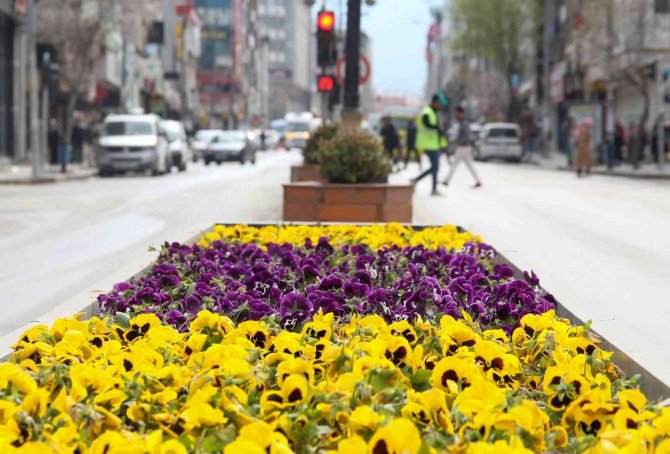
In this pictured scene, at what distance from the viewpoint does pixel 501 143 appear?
62.5 m

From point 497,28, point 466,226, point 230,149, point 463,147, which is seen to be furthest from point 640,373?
point 497,28

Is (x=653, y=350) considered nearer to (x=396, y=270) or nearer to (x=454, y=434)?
(x=454, y=434)

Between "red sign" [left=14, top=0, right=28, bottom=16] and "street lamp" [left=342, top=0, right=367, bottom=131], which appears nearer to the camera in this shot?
"street lamp" [left=342, top=0, right=367, bottom=131]

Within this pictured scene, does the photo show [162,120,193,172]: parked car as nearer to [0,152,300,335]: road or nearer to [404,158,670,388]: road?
[0,152,300,335]: road

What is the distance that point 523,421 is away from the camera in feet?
10.9

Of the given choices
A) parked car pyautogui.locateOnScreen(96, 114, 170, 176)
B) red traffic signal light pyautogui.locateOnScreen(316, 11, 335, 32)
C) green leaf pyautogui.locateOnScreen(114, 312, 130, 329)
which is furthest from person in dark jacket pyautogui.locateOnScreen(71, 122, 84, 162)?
green leaf pyautogui.locateOnScreen(114, 312, 130, 329)

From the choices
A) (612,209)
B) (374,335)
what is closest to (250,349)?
(374,335)

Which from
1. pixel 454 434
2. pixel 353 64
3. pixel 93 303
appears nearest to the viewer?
pixel 454 434

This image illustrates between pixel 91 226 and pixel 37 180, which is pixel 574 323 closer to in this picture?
pixel 91 226

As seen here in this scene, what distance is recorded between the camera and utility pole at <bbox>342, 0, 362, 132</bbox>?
698 inches

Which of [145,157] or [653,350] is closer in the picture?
[653,350]

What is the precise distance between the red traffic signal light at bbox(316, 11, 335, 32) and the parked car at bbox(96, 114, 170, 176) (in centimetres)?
1900

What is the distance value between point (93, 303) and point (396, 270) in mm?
1975

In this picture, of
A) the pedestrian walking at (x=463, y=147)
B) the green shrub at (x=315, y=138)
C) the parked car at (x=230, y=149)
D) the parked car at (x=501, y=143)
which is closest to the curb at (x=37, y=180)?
the green shrub at (x=315, y=138)
